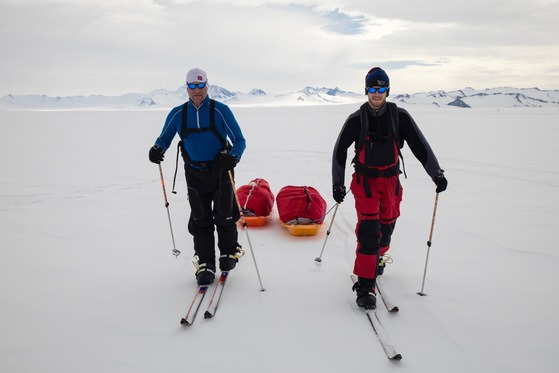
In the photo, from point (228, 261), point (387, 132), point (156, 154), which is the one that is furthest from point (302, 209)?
point (156, 154)

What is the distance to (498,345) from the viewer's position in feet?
10.3

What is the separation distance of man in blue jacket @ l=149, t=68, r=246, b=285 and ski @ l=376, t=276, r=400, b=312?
1.75 m

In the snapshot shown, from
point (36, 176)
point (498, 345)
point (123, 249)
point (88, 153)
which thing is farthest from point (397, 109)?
point (88, 153)

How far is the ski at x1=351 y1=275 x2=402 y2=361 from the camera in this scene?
9.71 feet

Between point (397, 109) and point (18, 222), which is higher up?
point (397, 109)

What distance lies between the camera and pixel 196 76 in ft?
13.3

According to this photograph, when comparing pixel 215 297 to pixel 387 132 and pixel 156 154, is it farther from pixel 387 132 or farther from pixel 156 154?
pixel 387 132

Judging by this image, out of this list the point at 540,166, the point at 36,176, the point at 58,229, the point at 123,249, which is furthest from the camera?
the point at 540,166

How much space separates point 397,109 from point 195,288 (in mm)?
2990

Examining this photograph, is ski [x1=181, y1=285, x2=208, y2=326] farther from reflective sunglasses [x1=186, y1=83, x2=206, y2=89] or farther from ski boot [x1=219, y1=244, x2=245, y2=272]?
reflective sunglasses [x1=186, y1=83, x2=206, y2=89]

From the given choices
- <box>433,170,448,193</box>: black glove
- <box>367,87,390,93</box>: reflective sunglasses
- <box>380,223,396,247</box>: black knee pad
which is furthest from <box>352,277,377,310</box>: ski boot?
<box>367,87,390,93</box>: reflective sunglasses

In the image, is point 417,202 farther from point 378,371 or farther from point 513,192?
point 378,371

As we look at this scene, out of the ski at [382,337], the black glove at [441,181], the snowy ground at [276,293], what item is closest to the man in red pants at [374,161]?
the black glove at [441,181]

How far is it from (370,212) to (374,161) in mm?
523
